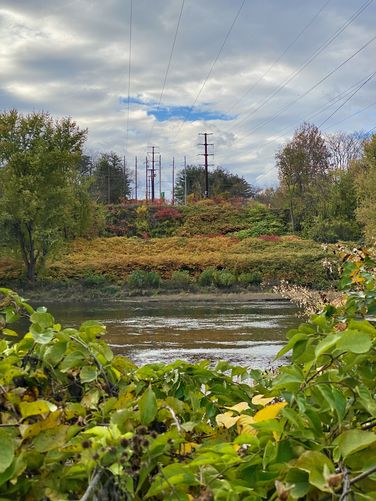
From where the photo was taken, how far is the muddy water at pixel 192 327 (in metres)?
11.0

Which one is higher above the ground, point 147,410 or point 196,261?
point 147,410

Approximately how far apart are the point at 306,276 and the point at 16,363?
25149 millimetres

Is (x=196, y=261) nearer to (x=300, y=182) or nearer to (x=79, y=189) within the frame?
(x=79, y=189)

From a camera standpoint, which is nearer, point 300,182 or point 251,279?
point 251,279

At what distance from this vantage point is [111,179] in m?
52.0

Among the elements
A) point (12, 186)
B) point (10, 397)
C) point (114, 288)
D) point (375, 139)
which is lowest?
point (114, 288)

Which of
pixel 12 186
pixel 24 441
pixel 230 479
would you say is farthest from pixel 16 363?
pixel 12 186

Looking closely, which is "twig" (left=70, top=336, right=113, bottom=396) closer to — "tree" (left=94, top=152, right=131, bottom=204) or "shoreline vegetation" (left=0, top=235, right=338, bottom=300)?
"shoreline vegetation" (left=0, top=235, right=338, bottom=300)

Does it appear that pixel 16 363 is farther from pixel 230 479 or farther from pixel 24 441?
pixel 230 479

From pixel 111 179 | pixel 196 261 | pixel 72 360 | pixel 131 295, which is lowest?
pixel 131 295

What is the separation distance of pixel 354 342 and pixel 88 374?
627mm

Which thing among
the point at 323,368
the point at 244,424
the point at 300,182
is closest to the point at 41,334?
the point at 244,424

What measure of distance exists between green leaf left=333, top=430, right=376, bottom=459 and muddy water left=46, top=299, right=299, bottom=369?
7.07 meters

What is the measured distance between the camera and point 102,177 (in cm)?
5253
